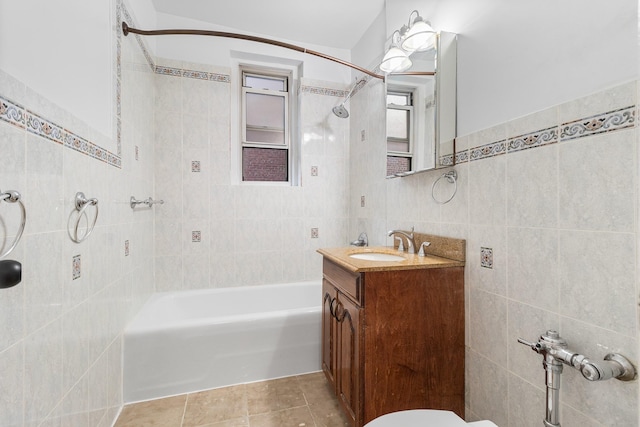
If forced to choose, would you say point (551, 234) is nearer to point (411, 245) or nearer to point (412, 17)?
point (411, 245)

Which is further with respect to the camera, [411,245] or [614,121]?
[411,245]

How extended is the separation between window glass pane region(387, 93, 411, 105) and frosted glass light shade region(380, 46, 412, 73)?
150 millimetres

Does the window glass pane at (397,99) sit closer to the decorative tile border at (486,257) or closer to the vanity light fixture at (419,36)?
the vanity light fixture at (419,36)

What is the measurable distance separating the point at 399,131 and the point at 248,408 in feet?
6.21

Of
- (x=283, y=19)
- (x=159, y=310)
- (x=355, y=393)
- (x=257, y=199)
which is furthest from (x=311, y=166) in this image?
(x=355, y=393)

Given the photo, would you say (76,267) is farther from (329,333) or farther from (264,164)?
(264,164)

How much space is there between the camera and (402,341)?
1.31 metres

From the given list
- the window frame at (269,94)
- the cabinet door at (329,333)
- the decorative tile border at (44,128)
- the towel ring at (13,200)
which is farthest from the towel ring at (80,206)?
the window frame at (269,94)

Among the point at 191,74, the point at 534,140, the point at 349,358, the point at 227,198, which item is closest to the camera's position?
the point at 534,140

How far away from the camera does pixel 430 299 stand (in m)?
1.36

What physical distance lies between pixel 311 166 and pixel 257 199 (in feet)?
1.91

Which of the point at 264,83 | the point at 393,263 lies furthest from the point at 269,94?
the point at 393,263

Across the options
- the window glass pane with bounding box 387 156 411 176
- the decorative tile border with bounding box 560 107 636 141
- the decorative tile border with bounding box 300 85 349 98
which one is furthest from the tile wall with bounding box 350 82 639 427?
the decorative tile border with bounding box 300 85 349 98

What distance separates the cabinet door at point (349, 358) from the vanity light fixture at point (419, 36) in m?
1.42
